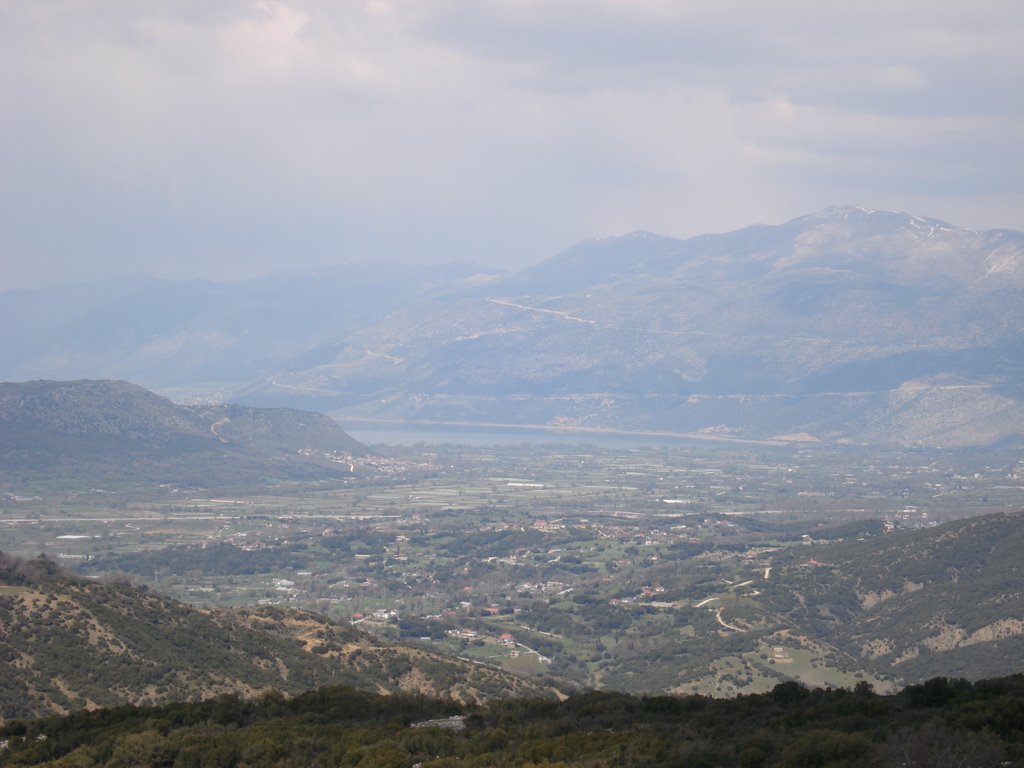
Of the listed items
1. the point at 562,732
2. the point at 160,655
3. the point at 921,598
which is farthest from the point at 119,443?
the point at 562,732

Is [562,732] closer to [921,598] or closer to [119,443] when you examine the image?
[921,598]

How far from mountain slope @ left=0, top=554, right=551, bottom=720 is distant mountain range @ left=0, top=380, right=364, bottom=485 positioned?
368 ft

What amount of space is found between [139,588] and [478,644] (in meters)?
22.5

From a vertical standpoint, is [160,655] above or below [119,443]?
below

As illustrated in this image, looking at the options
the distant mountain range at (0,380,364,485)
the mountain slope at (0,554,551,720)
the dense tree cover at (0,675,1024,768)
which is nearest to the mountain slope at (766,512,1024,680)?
the mountain slope at (0,554,551,720)

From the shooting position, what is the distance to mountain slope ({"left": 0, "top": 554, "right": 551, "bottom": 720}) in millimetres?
48562

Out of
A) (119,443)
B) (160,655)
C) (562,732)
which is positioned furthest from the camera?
(119,443)

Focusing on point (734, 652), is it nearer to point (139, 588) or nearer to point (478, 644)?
point (478, 644)

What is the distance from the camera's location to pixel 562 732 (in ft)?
111

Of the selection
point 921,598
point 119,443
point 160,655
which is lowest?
point 921,598

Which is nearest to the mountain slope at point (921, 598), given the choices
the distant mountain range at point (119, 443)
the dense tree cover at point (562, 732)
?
the dense tree cover at point (562, 732)

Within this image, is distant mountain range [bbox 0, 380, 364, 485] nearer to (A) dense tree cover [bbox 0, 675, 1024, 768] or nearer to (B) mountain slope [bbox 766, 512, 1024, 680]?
(B) mountain slope [bbox 766, 512, 1024, 680]

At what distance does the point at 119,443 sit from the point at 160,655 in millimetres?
135464

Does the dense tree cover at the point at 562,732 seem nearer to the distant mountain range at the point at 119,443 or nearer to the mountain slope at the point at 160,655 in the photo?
the mountain slope at the point at 160,655
